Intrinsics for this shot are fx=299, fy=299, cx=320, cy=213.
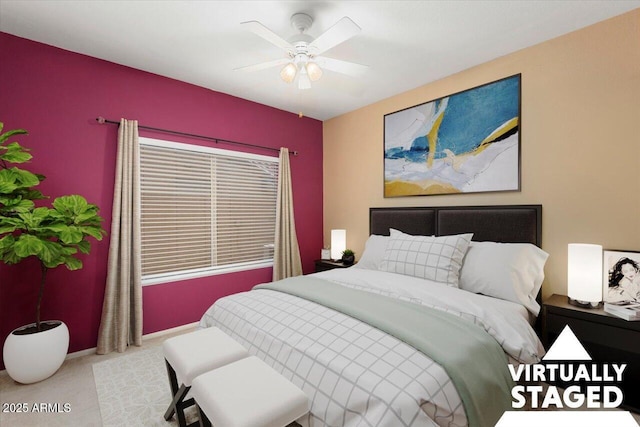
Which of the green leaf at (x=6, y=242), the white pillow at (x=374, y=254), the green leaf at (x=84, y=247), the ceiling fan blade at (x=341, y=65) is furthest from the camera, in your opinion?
the white pillow at (x=374, y=254)

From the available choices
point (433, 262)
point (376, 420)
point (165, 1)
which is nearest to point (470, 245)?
point (433, 262)

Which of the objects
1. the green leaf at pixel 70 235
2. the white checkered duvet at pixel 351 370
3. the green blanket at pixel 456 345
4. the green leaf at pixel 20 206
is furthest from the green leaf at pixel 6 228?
the green blanket at pixel 456 345

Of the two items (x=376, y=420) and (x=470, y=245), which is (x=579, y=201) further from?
(x=376, y=420)

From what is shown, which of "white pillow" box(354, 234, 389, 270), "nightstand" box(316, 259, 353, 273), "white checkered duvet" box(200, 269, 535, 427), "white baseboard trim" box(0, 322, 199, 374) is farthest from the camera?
"nightstand" box(316, 259, 353, 273)

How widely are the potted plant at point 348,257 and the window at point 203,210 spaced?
0.98 m

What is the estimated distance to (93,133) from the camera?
2744mm

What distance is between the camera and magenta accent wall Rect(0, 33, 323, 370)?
2.42 meters

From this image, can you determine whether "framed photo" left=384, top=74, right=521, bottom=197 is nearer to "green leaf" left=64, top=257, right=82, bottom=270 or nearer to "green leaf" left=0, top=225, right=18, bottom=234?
"green leaf" left=64, top=257, right=82, bottom=270

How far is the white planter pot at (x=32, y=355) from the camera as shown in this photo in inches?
84.4

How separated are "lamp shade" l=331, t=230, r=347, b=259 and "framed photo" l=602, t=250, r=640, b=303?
8.40 ft

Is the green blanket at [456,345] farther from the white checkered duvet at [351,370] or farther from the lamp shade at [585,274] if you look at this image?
the lamp shade at [585,274]

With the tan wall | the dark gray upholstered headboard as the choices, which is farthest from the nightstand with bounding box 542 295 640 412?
the dark gray upholstered headboard

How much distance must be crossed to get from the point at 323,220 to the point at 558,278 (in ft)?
9.60

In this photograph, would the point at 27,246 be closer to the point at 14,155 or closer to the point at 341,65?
the point at 14,155
